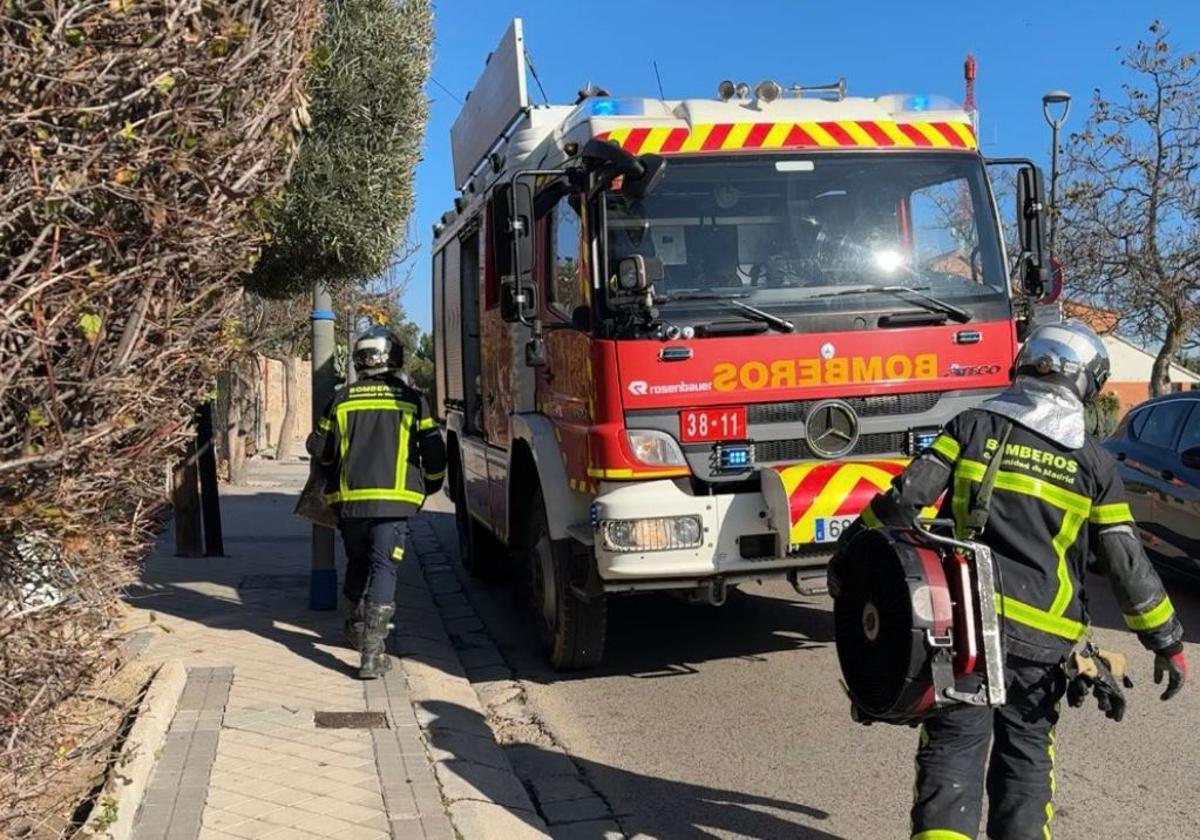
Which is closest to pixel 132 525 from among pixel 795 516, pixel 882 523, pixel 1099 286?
pixel 882 523

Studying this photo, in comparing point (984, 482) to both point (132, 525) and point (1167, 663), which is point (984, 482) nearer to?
point (1167, 663)

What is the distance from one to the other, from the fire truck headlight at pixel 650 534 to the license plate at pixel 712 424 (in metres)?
0.44

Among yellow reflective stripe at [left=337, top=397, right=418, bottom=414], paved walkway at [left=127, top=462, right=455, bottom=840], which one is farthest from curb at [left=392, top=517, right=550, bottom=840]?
yellow reflective stripe at [left=337, top=397, right=418, bottom=414]

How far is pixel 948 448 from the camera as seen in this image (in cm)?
357

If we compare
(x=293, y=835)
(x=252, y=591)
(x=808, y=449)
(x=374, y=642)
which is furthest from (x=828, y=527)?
(x=252, y=591)

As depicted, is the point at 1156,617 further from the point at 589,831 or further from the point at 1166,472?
the point at 1166,472

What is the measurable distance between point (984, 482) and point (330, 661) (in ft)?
14.5

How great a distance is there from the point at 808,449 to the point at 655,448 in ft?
2.63

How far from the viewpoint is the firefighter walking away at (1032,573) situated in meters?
3.46

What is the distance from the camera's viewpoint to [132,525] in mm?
3846

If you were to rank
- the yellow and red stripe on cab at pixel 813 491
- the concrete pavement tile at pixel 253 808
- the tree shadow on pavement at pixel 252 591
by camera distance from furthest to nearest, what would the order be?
1. the tree shadow on pavement at pixel 252 591
2. the yellow and red stripe on cab at pixel 813 491
3. the concrete pavement tile at pixel 253 808

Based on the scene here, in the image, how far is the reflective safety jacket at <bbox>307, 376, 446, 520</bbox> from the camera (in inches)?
261

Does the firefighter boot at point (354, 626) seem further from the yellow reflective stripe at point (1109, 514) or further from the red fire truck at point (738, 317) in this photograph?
the yellow reflective stripe at point (1109, 514)

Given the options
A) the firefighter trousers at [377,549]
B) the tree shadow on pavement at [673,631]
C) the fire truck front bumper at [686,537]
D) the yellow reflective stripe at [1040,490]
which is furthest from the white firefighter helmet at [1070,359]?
the firefighter trousers at [377,549]
